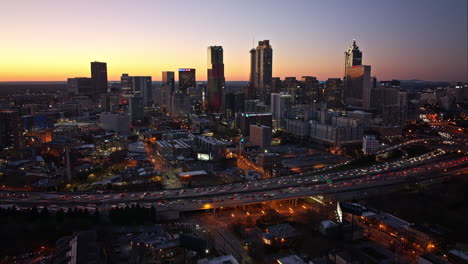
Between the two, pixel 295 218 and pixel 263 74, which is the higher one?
pixel 263 74

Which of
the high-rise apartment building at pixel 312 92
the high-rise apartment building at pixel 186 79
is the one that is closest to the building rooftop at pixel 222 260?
the high-rise apartment building at pixel 312 92

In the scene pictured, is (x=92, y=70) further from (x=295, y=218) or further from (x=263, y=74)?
(x=295, y=218)

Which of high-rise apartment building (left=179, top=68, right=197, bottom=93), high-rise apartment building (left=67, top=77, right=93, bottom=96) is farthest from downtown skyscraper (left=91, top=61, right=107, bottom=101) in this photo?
high-rise apartment building (left=179, top=68, right=197, bottom=93)

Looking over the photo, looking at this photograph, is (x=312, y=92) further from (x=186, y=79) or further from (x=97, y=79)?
(x=97, y=79)

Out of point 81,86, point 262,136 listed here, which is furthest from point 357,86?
point 81,86

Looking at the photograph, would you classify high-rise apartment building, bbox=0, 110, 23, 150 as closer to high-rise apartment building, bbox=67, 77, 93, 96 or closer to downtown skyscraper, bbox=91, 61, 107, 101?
downtown skyscraper, bbox=91, 61, 107, 101

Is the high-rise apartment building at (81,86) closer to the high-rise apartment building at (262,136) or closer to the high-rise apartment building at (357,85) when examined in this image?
the high-rise apartment building at (357,85)

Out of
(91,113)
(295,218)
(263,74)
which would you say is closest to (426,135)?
(295,218)
